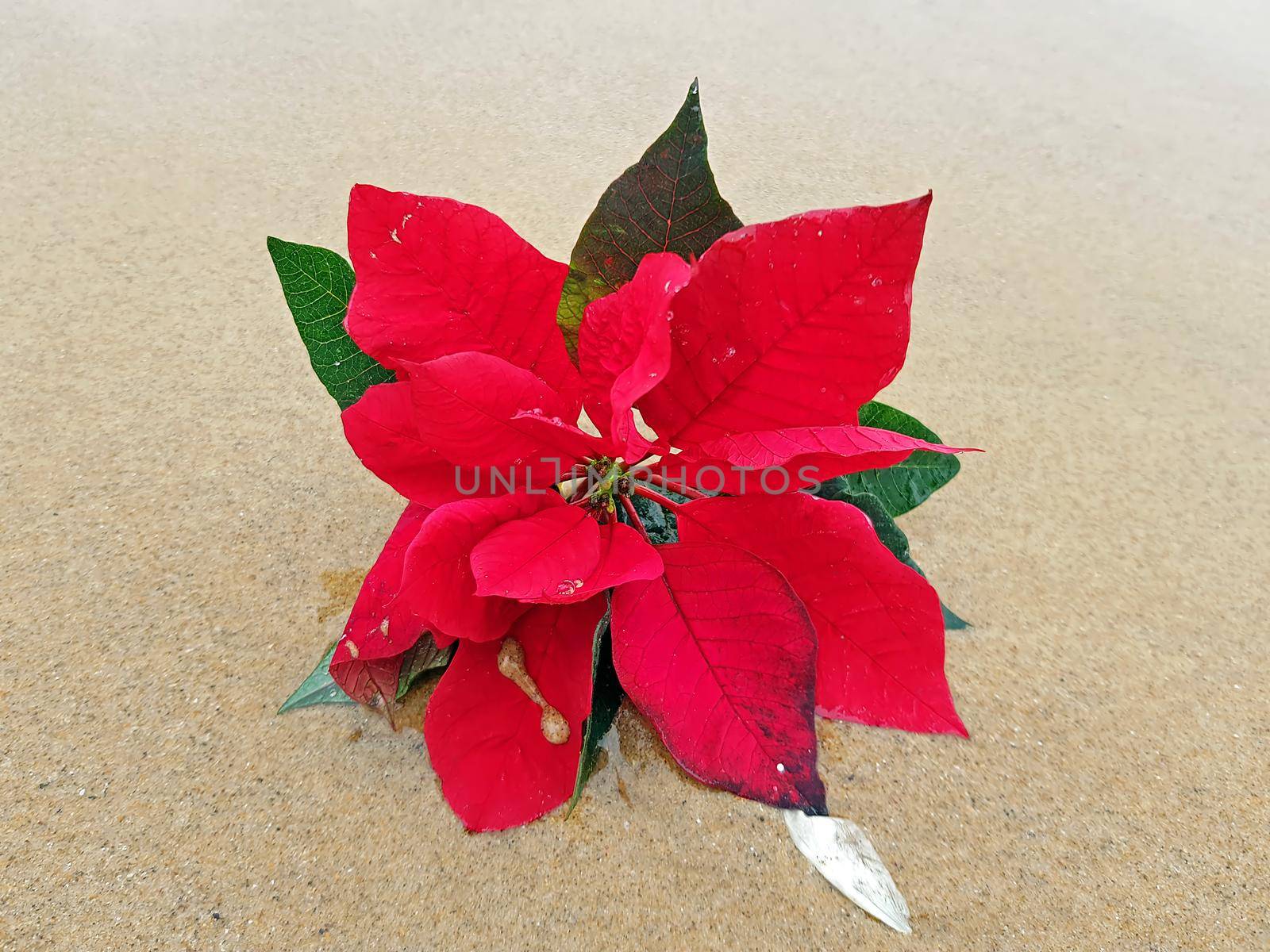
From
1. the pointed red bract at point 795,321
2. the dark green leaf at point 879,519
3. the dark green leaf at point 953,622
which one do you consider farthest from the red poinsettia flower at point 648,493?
the dark green leaf at point 953,622

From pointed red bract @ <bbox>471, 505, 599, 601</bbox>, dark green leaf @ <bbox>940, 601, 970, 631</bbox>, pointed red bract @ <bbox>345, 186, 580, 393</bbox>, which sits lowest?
dark green leaf @ <bbox>940, 601, 970, 631</bbox>

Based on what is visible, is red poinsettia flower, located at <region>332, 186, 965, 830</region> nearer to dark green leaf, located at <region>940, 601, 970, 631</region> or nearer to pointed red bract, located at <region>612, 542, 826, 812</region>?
pointed red bract, located at <region>612, 542, 826, 812</region>

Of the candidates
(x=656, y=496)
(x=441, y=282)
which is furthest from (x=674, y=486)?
(x=441, y=282)

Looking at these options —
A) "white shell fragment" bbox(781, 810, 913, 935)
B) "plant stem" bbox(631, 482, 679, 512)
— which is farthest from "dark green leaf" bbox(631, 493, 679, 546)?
"white shell fragment" bbox(781, 810, 913, 935)

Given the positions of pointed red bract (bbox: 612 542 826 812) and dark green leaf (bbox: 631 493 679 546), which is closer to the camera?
pointed red bract (bbox: 612 542 826 812)

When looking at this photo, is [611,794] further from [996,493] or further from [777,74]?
[777,74]

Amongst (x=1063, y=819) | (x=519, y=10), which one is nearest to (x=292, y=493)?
(x=1063, y=819)

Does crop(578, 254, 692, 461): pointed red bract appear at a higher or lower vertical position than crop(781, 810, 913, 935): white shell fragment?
higher
